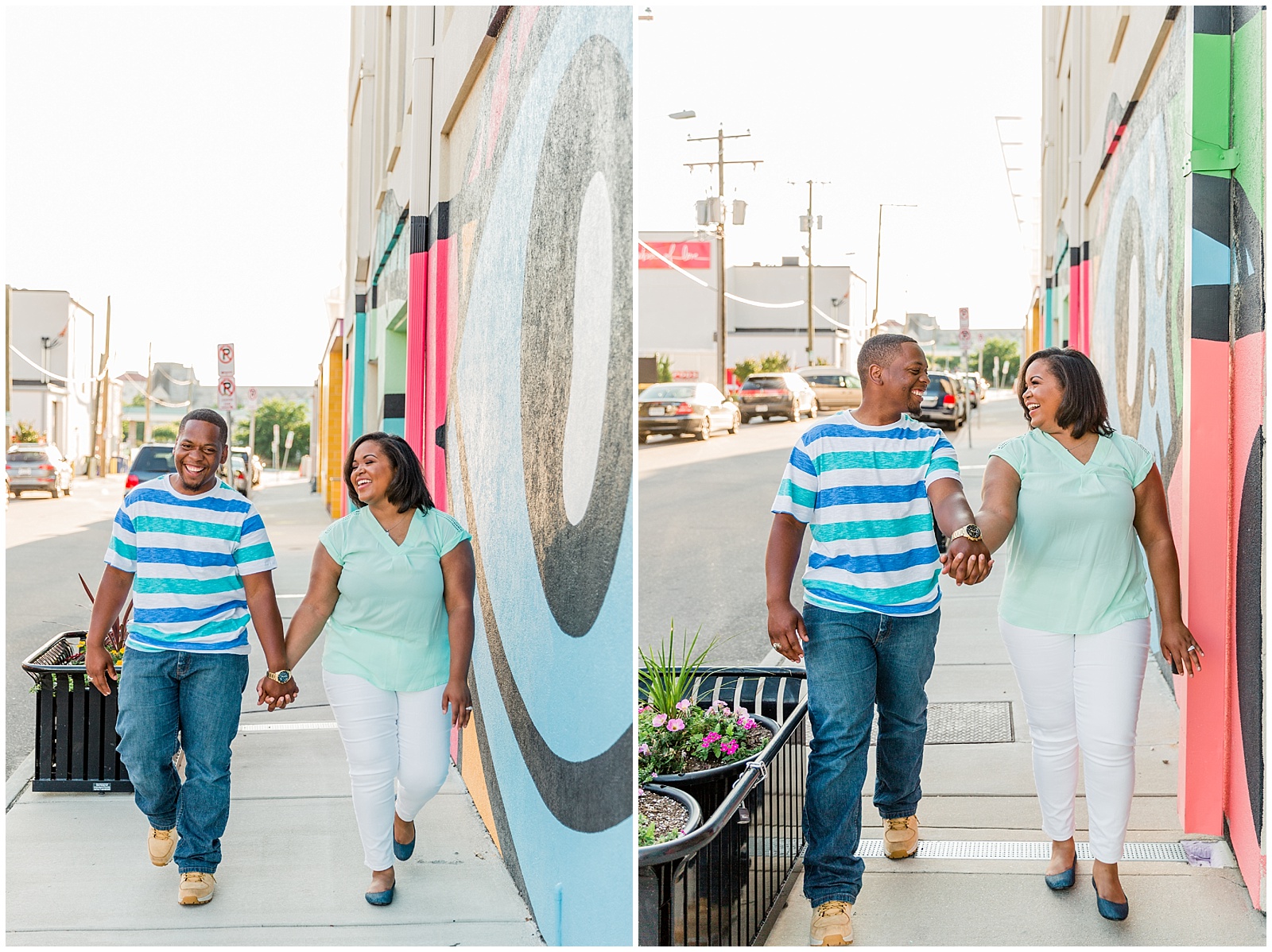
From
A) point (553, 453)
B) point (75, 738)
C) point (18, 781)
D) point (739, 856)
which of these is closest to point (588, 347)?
point (553, 453)

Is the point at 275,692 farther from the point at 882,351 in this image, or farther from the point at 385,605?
the point at 882,351

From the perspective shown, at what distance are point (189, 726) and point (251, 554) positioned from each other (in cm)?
70

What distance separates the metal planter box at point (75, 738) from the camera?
20.3 feet

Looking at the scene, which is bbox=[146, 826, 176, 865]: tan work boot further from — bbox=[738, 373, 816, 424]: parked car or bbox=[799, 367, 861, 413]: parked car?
bbox=[799, 367, 861, 413]: parked car

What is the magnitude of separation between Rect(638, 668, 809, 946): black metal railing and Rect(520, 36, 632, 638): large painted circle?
0.72 metres

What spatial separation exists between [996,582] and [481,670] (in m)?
7.52

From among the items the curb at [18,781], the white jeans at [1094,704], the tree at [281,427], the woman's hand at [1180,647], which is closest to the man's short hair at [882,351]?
the white jeans at [1094,704]

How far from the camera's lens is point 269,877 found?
5074 millimetres

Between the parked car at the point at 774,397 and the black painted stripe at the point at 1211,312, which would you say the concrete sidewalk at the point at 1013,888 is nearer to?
the black painted stripe at the point at 1211,312

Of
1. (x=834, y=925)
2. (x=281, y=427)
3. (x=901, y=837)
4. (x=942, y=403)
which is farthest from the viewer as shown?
(x=281, y=427)

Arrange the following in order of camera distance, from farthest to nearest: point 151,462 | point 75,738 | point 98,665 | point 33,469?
point 33,469
point 151,462
point 75,738
point 98,665

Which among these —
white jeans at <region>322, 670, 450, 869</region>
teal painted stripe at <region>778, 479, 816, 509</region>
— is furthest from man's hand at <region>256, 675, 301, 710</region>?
teal painted stripe at <region>778, 479, 816, 509</region>

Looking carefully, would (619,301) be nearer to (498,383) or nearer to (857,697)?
(857,697)

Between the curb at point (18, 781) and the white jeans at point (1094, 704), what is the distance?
15.3 ft
